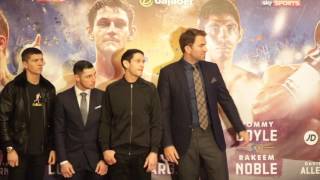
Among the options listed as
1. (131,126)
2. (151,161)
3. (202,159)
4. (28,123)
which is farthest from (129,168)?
(28,123)

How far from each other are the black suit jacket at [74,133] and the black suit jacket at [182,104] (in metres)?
0.56

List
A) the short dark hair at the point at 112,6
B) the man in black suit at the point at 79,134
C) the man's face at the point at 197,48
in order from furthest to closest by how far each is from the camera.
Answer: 1. the short dark hair at the point at 112,6
2. the man's face at the point at 197,48
3. the man in black suit at the point at 79,134

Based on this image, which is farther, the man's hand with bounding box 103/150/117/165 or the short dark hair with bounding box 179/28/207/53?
the short dark hair with bounding box 179/28/207/53

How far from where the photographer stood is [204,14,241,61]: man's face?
3910 millimetres

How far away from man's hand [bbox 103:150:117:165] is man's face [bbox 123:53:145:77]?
2.07ft

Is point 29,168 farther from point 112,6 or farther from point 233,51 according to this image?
point 233,51

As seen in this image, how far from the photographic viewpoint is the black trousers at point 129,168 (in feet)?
10.6

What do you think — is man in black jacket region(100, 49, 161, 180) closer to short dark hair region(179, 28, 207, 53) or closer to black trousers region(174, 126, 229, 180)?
black trousers region(174, 126, 229, 180)

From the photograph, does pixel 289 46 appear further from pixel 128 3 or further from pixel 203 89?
pixel 128 3

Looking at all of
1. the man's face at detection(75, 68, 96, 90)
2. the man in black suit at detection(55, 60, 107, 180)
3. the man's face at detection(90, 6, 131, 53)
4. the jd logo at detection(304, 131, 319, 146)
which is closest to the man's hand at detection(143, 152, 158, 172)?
the man in black suit at detection(55, 60, 107, 180)

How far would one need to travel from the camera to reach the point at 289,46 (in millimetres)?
3910

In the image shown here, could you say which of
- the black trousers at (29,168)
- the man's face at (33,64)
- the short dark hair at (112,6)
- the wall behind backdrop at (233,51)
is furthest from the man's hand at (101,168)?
the short dark hair at (112,6)

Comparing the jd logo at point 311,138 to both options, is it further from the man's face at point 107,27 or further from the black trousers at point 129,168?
the man's face at point 107,27

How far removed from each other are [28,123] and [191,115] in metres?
1.32
